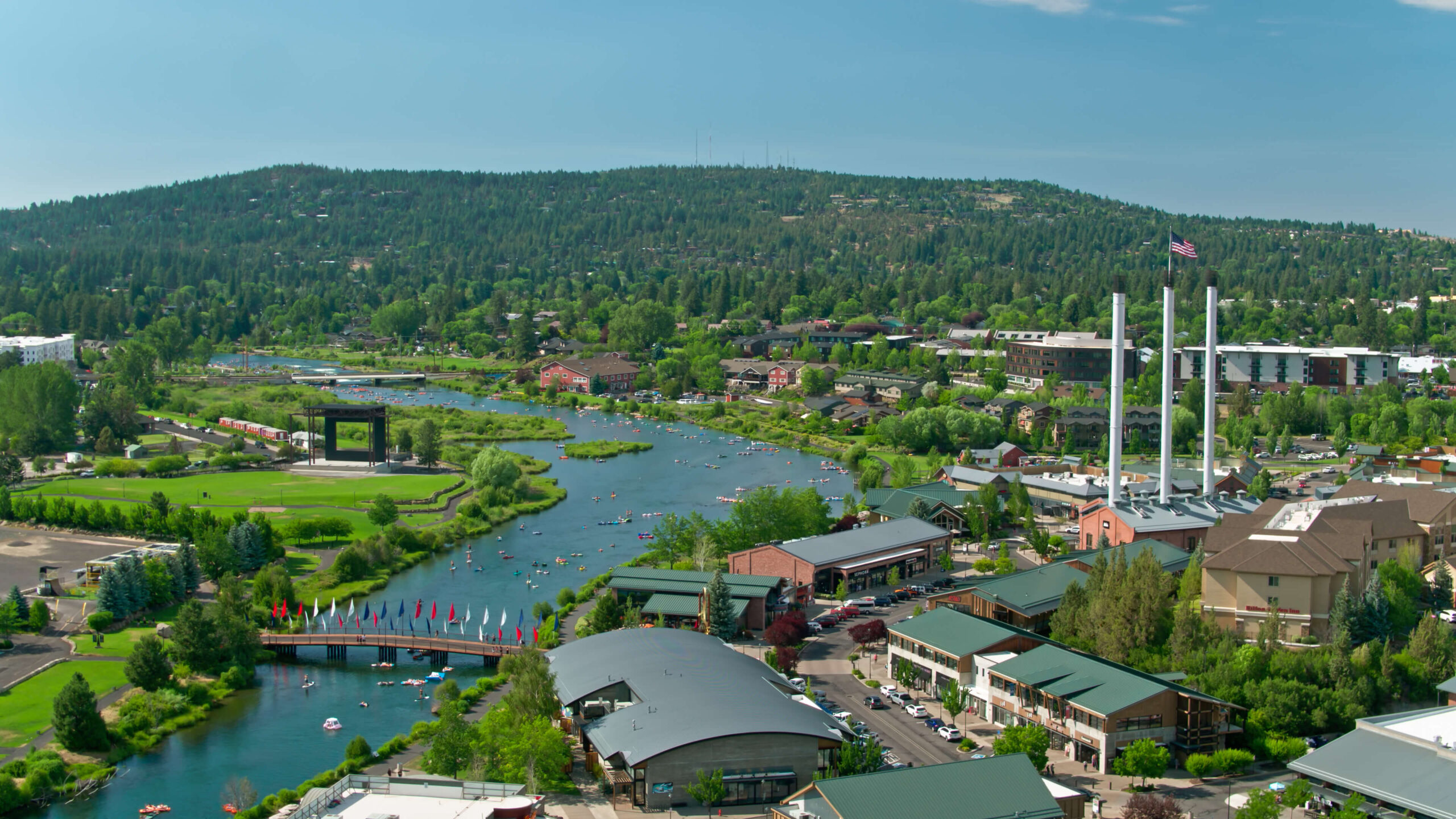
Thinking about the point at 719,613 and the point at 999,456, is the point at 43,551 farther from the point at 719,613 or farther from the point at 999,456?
the point at 999,456

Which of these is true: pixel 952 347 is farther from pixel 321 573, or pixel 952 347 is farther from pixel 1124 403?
pixel 321 573

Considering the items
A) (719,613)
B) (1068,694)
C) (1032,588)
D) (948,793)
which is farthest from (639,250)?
(948,793)

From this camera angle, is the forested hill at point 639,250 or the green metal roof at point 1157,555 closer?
the green metal roof at point 1157,555

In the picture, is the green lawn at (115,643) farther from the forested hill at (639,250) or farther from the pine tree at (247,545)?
the forested hill at (639,250)

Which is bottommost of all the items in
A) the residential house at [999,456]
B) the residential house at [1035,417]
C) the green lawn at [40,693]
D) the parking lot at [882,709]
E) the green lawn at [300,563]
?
the green lawn at [40,693]

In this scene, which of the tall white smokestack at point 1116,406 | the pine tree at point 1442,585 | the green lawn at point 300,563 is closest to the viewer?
the pine tree at point 1442,585

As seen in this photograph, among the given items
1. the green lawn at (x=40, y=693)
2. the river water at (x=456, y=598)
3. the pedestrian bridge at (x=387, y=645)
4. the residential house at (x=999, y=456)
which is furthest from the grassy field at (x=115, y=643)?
the residential house at (x=999, y=456)

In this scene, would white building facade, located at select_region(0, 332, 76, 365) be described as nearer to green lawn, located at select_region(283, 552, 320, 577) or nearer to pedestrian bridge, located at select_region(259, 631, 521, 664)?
green lawn, located at select_region(283, 552, 320, 577)
